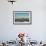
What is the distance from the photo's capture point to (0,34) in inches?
208

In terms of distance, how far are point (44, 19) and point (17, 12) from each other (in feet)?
3.49

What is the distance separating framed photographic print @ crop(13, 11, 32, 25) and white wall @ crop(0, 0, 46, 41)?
0.11 metres

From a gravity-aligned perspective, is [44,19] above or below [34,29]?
above

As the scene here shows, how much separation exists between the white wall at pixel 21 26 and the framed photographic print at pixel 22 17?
→ 0.38ft

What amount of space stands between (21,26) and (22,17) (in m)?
0.34

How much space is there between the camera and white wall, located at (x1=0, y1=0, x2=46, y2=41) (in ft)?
17.3

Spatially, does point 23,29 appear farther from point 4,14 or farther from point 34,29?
point 4,14

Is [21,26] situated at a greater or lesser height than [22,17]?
lesser

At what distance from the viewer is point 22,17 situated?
5270 mm

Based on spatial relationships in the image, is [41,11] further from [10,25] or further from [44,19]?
[10,25]

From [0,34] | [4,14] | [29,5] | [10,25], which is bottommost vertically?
[0,34]

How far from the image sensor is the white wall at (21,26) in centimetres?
527

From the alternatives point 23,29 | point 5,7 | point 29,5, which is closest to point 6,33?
point 23,29

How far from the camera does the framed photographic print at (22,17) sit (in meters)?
5.27
